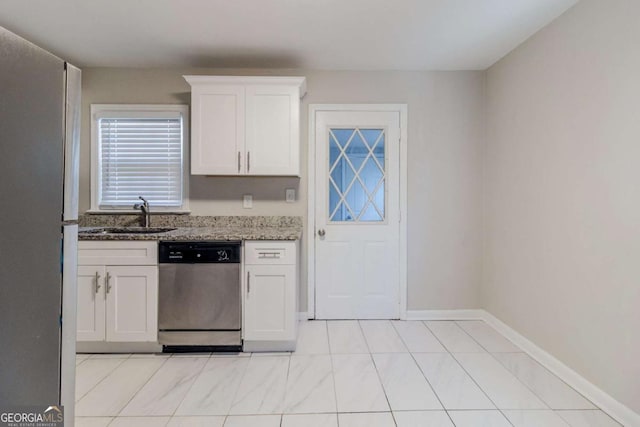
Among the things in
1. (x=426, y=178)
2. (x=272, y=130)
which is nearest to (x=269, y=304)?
(x=272, y=130)

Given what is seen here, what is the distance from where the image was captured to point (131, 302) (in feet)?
8.01

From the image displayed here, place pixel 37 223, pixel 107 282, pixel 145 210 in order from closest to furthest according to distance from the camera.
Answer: pixel 37 223 < pixel 107 282 < pixel 145 210

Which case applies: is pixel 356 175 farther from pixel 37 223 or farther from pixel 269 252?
pixel 37 223

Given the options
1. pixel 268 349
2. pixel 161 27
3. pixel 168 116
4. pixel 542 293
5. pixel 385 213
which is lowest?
pixel 268 349

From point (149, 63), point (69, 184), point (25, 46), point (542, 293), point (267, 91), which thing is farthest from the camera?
point (149, 63)

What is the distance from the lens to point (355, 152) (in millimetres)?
3178

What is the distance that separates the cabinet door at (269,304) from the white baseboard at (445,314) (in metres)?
1.30

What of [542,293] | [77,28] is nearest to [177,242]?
[77,28]

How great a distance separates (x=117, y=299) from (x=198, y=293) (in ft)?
1.94

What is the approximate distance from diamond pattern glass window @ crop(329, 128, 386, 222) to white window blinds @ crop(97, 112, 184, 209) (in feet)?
4.65

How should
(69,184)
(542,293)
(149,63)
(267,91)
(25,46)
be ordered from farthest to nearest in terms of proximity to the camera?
(149,63)
(267,91)
(542,293)
(69,184)
(25,46)

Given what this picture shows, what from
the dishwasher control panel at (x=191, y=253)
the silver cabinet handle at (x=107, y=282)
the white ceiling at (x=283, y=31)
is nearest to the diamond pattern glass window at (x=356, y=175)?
the white ceiling at (x=283, y=31)

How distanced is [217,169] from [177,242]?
0.71 m

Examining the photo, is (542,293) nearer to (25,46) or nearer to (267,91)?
(267,91)
